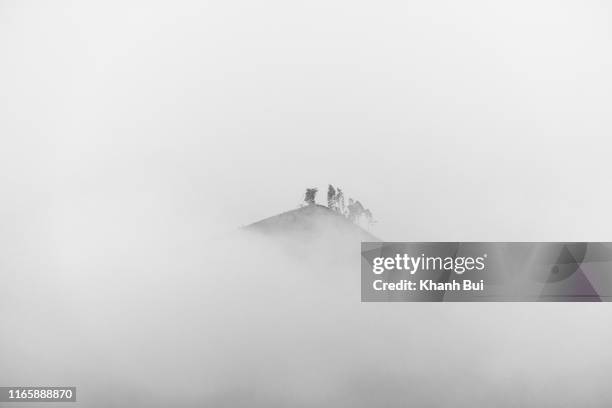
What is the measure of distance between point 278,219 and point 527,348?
94.6 ft

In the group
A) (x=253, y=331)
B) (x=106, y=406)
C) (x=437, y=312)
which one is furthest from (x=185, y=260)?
(x=437, y=312)

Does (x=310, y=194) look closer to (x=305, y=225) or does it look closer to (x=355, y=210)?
(x=355, y=210)

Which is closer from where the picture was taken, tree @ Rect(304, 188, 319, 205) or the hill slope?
tree @ Rect(304, 188, 319, 205)

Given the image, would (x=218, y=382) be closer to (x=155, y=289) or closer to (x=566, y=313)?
(x=155, y=289)

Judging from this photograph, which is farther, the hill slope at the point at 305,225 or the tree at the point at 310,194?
the hill slope at the point at 305,225

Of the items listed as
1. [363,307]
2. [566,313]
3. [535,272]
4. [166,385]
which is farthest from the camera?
[566,313]

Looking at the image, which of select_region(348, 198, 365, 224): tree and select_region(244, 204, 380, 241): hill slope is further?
select_region(244, 204, 380, 241): hill slope

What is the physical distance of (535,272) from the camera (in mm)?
21641

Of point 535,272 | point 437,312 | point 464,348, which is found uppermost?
point 535,272

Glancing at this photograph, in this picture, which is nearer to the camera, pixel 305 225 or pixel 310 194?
pixel 310 194

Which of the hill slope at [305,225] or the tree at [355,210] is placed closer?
the tree at [355,210]

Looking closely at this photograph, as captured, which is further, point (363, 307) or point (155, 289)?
point (363, 307)

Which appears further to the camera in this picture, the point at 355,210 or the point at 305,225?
the point at 305,225

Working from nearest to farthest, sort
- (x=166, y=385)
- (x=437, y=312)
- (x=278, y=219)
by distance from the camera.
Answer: (x=166, y=385), (x=437, y=312), (x=278, y=219)
